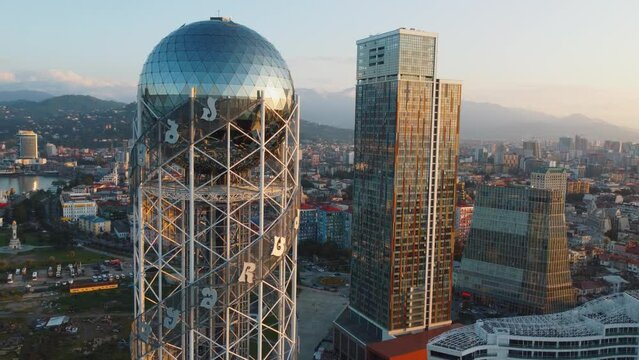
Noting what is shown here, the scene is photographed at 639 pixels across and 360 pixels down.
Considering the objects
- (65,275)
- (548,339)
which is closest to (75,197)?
(65,275)

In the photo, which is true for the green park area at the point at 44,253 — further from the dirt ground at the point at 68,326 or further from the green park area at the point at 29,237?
the dirt ground at the point at 68,326

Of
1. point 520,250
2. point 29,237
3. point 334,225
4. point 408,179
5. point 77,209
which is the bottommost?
point 29,237

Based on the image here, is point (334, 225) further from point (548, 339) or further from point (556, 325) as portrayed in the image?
point (548, 339)

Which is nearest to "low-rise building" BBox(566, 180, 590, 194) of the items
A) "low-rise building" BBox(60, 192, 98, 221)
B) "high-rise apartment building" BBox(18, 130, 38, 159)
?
"low-rise building" BBox(60, 192, 98, 221)

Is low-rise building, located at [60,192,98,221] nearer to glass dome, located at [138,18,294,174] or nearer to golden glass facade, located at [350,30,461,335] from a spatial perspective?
golden glass facade, located at [350,30,461,335]

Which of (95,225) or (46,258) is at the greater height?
(95,225)

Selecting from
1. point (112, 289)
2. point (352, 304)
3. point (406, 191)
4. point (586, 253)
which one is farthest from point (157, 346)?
point (586, 253)

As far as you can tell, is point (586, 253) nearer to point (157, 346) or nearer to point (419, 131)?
point (419, 131)
